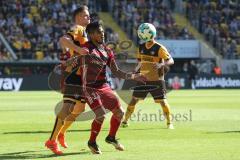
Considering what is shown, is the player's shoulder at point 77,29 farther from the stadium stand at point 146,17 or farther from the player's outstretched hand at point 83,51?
the stadium stand at point 146,17

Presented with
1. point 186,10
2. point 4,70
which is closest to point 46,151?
point 4,70

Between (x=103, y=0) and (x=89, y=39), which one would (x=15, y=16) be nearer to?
(x=103, y=0)

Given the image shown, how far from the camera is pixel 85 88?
11516 millimetres

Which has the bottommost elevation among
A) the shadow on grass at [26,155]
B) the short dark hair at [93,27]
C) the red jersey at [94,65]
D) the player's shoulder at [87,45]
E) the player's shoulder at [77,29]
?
the shadow on grass at [26,155]

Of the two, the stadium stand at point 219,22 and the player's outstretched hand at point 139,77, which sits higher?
the player's outstretched hand at point 139,77

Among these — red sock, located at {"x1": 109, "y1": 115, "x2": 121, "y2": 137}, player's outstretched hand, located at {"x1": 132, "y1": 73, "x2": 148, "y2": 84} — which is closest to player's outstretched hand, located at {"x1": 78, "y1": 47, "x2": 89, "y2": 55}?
red sock, located at {"x1": 109, "y1": 115, "x2": 121, "y2": 137}

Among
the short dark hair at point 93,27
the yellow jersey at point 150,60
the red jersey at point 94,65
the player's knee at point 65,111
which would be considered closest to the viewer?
the short dark hair at point 93,27

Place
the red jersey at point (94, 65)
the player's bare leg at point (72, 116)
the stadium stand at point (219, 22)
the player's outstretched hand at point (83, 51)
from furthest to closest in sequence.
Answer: the stadium stand at point (219, 22) → the player's bare leg at point (72, 116) → the red jersey at point (94, 65) → the player's outstretched hand at point (83, 51)

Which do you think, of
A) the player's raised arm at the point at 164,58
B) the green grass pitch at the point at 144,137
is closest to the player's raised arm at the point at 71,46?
the green grass pitch at the point at 144,137

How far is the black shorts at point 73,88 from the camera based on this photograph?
11.7m

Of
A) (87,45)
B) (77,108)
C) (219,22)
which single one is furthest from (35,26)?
(87,45)

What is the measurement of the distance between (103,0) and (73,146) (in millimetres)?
40497

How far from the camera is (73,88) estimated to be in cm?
1179

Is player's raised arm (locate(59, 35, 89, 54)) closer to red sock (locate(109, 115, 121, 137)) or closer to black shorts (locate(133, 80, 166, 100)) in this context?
red sock (locate(109, 115, 121, 137))
